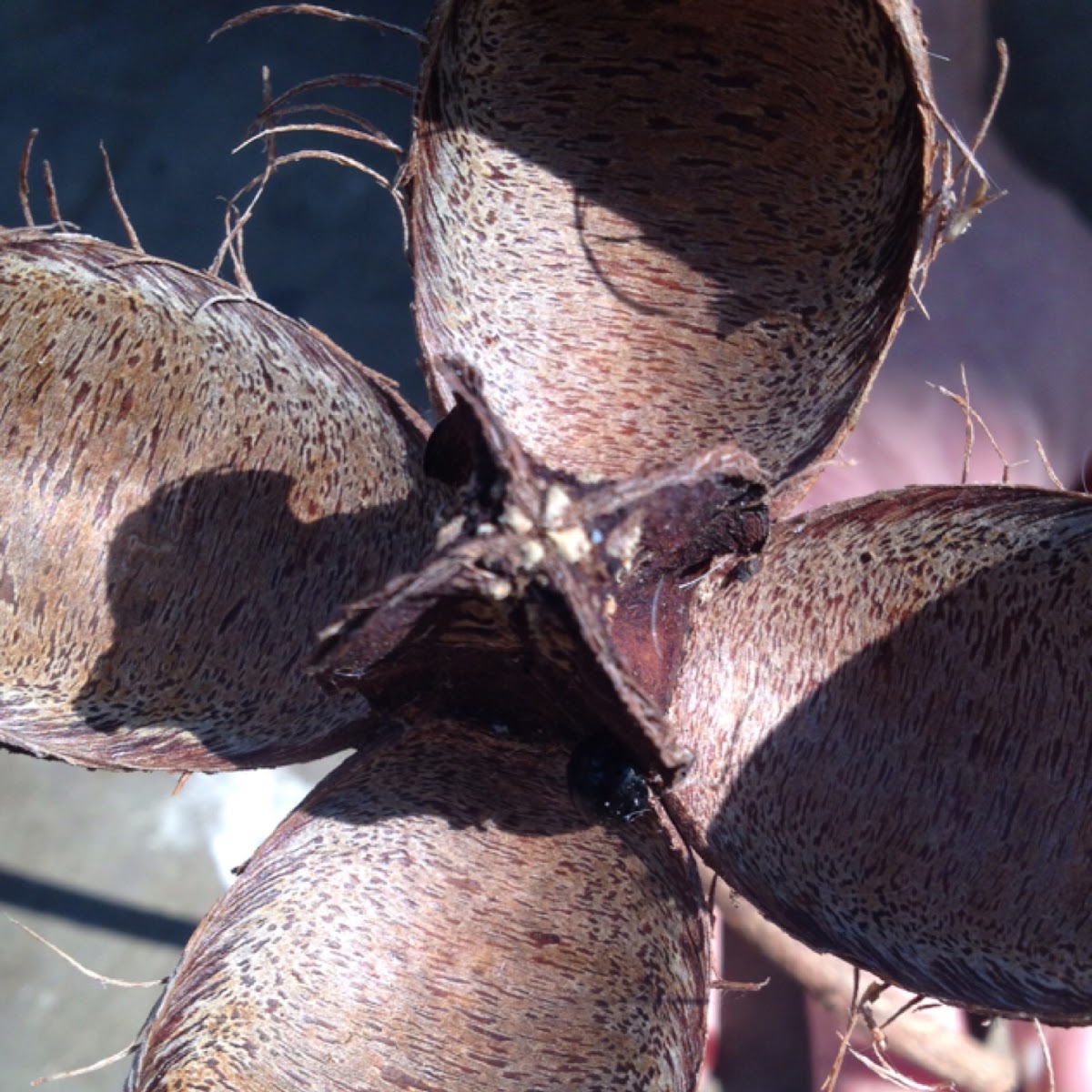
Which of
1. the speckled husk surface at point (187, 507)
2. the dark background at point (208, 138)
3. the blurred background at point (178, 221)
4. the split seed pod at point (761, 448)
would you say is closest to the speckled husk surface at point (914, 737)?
the split seed pod at point (761, 448)

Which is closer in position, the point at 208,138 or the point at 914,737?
the point at 914,737

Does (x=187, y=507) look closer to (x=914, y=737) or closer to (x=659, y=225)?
(x=659, y=225)

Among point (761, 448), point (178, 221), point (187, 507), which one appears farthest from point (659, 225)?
point (178, 221)

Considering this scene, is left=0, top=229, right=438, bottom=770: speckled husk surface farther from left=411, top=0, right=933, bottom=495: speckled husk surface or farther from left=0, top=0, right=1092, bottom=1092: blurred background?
left=0, top=0, right=1092, bottom=1092: blurred background

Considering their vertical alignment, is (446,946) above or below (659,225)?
below

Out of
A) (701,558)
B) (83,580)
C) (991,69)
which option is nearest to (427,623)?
(701,558)

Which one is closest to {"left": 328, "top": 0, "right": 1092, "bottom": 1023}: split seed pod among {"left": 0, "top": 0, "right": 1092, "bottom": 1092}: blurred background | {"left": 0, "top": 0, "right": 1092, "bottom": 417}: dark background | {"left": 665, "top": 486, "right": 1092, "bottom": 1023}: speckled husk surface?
{"left": 665, "top": 486, "right": 1092, "bottom": 1023}: speckled husk surface
